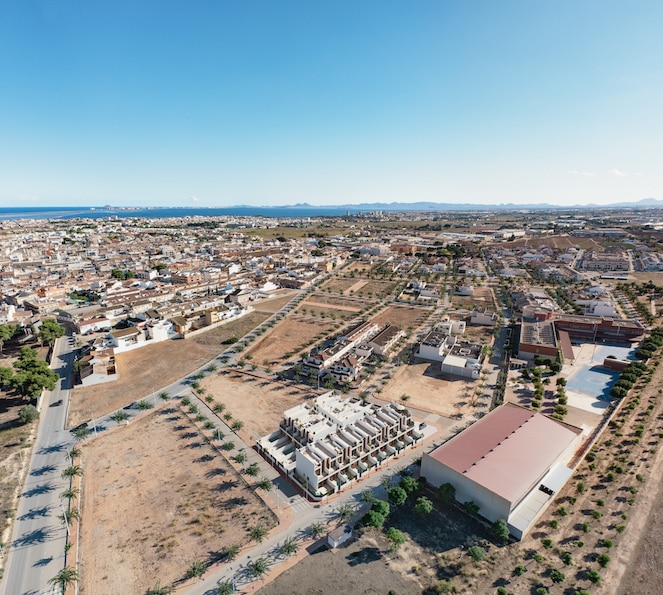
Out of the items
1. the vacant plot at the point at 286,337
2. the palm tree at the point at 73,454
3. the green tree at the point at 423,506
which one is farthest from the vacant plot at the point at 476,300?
the palm tree at the point at 73,454

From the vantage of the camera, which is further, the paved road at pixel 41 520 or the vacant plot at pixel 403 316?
the vacant plot at pixel 403 316

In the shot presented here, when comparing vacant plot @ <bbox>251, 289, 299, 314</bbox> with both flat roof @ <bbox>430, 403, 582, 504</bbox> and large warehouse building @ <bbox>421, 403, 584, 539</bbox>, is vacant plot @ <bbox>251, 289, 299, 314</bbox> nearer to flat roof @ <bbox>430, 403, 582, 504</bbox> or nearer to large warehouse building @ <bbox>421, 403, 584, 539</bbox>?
flat roof @ <bbox>430, 403, 582, 504</bbox>

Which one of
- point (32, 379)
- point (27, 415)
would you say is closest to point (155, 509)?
point (27, 415)

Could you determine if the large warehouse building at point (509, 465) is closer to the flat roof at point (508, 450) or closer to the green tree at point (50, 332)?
the flat roof at point (508, 450)

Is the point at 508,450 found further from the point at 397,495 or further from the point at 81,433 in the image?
Answer: the point at 81,433

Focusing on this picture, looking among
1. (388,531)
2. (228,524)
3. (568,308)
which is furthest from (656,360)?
(228,524)

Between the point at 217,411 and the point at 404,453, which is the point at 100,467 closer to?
the point at 217,411
